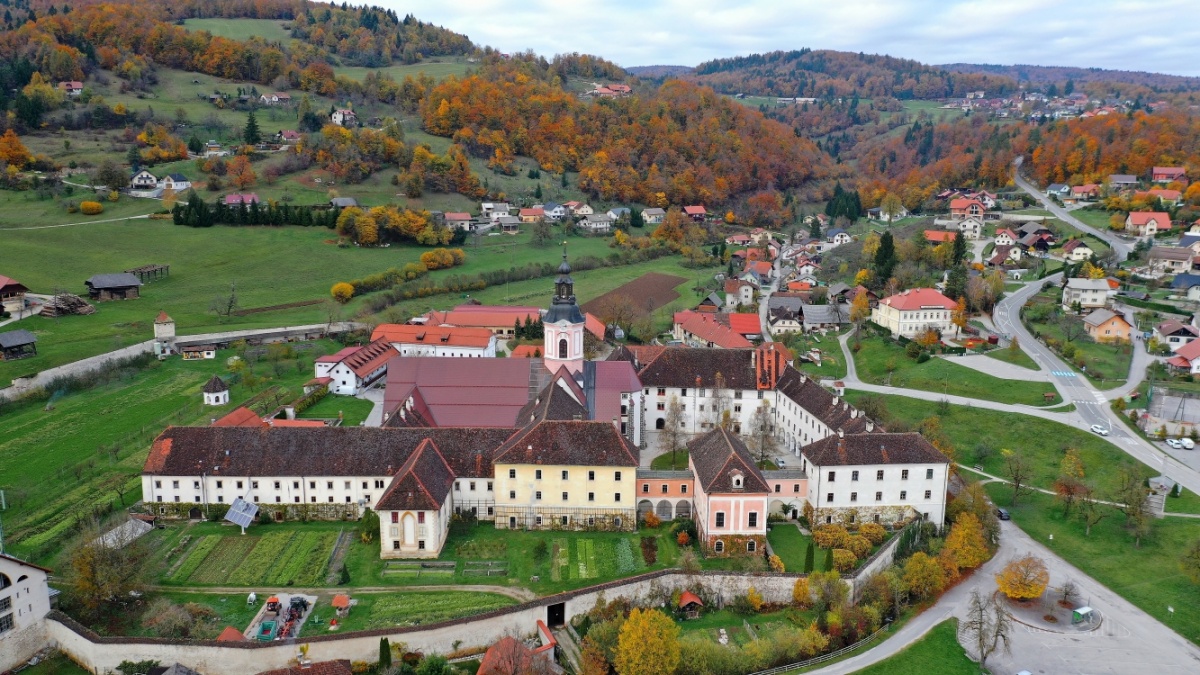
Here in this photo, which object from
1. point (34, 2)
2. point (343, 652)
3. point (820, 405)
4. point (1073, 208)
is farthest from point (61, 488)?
point (34, 2)

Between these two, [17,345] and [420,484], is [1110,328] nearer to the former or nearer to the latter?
[420,484]

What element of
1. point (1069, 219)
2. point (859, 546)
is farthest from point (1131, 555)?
point (1069, 219)

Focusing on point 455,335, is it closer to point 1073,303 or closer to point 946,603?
point 946,603

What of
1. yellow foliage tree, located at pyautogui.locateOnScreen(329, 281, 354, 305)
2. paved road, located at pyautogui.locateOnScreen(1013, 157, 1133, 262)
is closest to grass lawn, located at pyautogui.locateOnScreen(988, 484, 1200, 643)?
paved road, located at pyautogui.locateOnScreen(1013, 157, 1133, 262)

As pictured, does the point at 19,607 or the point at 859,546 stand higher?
the point at 19,607

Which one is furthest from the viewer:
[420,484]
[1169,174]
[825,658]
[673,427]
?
[1169,174]

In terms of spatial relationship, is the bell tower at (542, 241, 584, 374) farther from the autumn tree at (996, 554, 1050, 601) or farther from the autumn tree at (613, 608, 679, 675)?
the autumn tree at (996, 554, 1050, 601)
